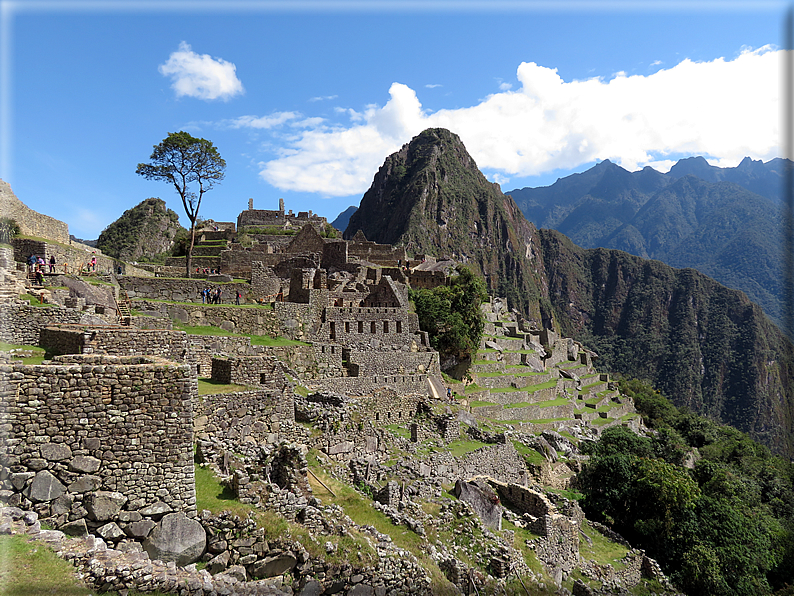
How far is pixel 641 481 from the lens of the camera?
21.9m

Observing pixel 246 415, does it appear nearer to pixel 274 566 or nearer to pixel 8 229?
pixel 274 566

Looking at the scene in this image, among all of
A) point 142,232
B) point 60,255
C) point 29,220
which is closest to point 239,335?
point 60,255

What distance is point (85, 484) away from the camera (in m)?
6.95

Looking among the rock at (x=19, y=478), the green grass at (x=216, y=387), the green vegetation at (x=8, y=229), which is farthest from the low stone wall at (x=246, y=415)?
the green vegetation at (x=8, y=229)

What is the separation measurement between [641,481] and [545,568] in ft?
33.6

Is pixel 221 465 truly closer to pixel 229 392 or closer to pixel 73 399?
pixel 229 392

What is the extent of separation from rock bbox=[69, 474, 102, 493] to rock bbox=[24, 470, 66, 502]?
123 mm

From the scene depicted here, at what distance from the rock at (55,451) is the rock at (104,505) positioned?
2.32 ft

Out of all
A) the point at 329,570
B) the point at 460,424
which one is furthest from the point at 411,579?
the point at 460,424

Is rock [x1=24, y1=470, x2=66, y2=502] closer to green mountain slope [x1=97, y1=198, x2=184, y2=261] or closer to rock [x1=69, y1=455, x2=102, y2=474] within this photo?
rock [x1=69, y1=455, x2=102, y2=474]

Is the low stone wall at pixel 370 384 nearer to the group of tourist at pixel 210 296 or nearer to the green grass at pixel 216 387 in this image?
the green grass at pixel 216 387

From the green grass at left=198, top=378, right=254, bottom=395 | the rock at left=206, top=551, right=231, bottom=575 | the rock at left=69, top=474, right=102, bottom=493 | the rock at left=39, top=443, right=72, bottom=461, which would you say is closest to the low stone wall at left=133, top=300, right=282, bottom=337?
the green grass at left=198, top=378, right=254, bottom=395

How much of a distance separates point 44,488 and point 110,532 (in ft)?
3.62

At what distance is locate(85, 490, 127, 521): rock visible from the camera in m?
6.91
